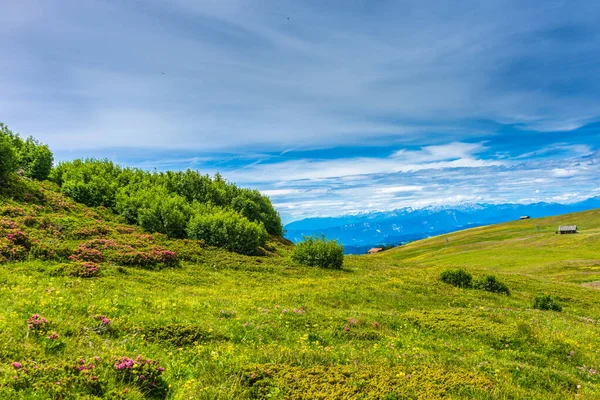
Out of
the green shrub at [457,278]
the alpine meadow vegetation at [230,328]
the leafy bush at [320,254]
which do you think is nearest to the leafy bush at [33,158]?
the alpine meadow vegetation at [230,328]

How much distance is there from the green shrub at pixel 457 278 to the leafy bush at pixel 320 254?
44.8 feet

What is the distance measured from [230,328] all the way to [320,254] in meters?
33.4

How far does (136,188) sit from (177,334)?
49417 millimetres

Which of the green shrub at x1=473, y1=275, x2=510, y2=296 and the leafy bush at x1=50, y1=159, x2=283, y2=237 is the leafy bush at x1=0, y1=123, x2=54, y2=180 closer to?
the leafy bush at x1=50, y1=159, x2=283, y2=237

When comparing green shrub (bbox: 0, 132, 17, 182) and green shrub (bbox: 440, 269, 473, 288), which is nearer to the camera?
green shrub (bbox: 0, 132, 17, 182)

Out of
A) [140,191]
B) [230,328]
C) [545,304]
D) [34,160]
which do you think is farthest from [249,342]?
[34,160]

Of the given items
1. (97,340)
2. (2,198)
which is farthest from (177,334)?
(2,198)

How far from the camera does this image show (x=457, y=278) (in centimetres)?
4159

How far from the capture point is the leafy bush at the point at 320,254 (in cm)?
4697

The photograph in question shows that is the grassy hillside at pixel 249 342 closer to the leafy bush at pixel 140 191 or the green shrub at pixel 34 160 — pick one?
the leafy bush at pixel 140 191

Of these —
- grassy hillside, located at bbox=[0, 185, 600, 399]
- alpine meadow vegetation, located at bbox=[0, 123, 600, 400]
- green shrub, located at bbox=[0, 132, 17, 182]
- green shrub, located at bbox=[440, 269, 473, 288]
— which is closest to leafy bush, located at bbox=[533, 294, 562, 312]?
alpine meadow vegetation, located at bbox=[0, 123, 600, 400]

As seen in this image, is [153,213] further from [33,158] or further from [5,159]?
[33,158]

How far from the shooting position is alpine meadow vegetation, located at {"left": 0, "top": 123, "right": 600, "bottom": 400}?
8172 mm

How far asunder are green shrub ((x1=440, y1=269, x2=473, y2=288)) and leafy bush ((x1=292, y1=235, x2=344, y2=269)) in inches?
538
